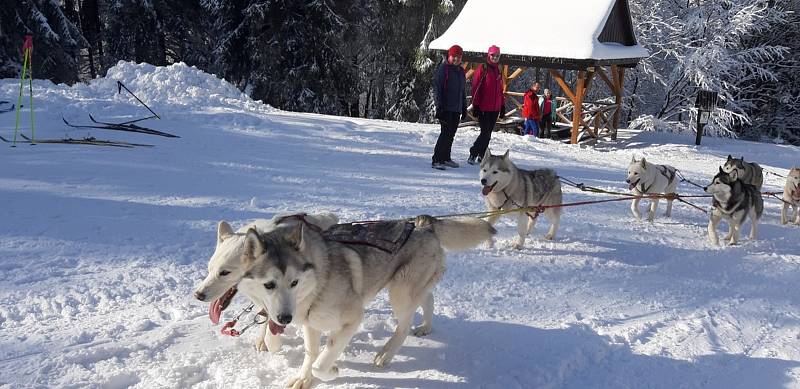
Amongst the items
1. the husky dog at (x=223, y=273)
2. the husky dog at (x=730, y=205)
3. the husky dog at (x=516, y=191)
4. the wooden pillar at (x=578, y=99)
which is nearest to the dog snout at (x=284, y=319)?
the husky dog at (x=223, y=273)


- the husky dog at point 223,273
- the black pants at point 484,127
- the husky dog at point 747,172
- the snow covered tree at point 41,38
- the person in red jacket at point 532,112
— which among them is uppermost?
the snow covered tree at point 41,38

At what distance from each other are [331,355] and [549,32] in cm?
1388

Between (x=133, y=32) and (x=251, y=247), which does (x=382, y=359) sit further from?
(x=133, y=32)

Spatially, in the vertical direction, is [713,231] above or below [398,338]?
above

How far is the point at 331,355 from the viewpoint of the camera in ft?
9.54

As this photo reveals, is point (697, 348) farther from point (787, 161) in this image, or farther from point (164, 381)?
point (787, 161)

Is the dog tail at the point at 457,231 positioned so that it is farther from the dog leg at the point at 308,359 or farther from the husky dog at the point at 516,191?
the husky dog at the point at 516,191

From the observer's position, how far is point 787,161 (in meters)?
13.5

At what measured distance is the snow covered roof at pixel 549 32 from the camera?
14.2 m

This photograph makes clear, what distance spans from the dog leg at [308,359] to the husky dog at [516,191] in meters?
→ 2.97

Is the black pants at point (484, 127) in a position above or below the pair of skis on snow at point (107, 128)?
above

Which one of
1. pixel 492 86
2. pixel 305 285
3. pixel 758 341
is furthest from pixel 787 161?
Result: pixel 305 285

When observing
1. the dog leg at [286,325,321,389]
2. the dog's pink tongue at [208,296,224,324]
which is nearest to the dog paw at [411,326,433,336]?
the dog leg at [286,325,321,389]

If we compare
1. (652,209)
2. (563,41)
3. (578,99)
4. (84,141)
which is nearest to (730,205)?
(652,209)
